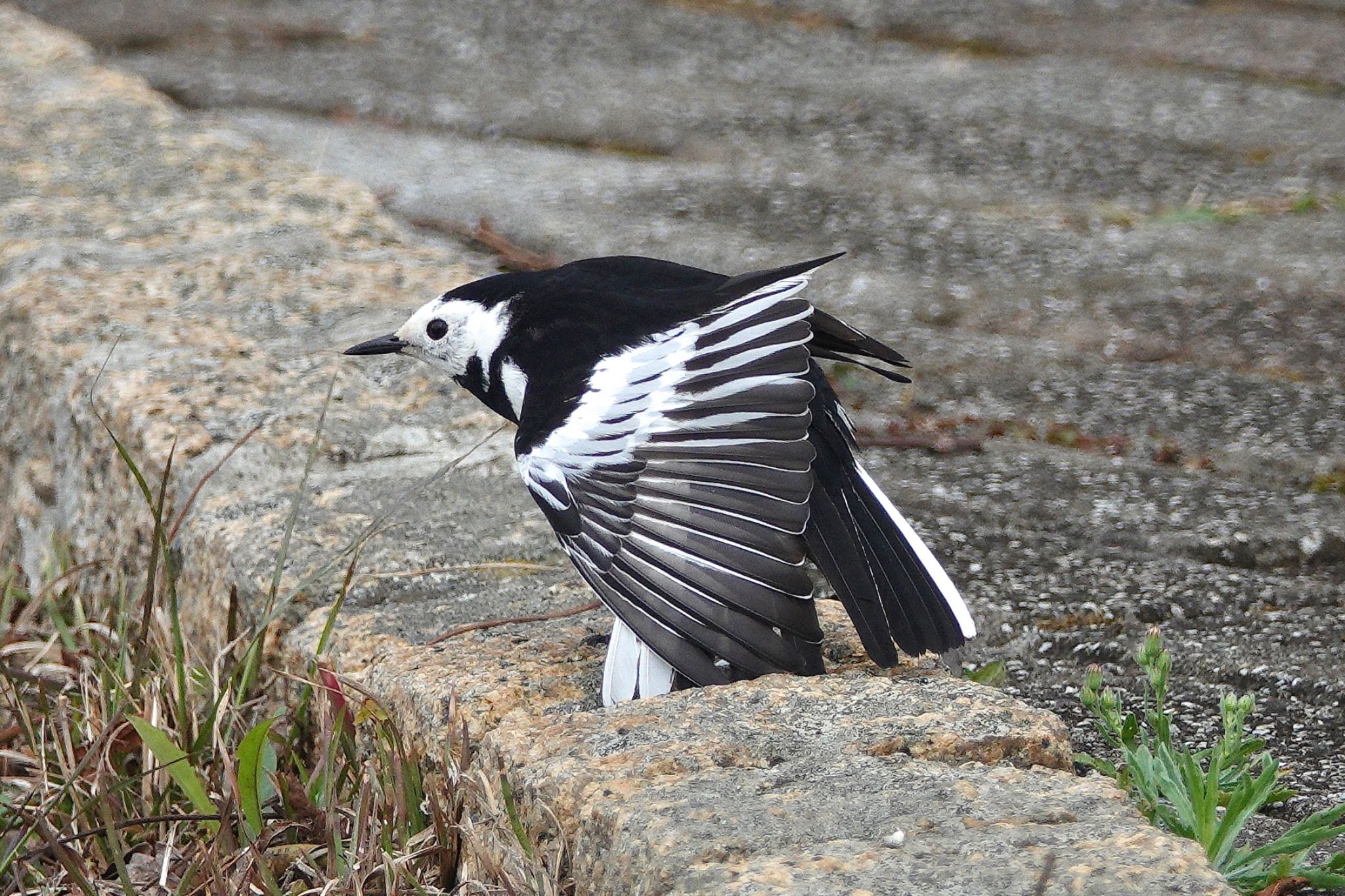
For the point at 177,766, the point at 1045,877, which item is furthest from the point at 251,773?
the point at 1045,877

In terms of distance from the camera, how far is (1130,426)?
328cm

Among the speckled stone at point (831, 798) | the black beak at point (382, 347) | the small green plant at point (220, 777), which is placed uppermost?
the black beak at point (382, 347)

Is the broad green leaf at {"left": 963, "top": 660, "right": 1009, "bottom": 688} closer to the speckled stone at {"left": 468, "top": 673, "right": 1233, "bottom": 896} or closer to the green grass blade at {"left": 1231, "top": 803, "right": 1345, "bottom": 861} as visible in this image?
the speckled stone at {"left": 468, "top": 673, "right": 1233, "bottom": 896}

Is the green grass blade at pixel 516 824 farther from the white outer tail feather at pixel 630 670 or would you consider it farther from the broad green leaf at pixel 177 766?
the broad green leaf at pixel 177 766

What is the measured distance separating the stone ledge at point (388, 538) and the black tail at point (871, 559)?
0.10 metres

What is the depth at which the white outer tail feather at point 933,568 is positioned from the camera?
6.93 feet

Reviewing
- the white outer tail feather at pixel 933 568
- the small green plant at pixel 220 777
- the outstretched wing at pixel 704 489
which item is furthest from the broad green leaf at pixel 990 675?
the small green plant at pixel 220 777

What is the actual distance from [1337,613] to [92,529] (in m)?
2.10

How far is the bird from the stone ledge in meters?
0.08

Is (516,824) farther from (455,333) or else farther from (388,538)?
(455,333)

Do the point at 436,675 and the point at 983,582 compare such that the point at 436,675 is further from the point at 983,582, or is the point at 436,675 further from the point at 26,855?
the point at 983,582

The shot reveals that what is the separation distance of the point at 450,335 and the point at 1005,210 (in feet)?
7.76

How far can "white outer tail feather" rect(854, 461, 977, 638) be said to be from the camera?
2111mm

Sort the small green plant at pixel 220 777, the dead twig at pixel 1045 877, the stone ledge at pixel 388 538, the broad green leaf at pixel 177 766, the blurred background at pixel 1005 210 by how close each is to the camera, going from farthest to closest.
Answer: the blurred background at pixel 1005 210
the broad green leaf at pixel 177 766
the small green plant at pixel 220 777
the stone ledge at pixel 388 538
the dead twig at pixel 1045 877
